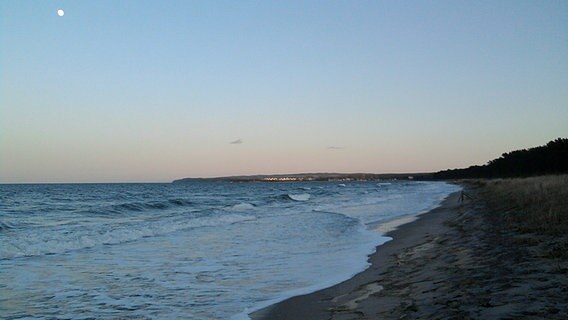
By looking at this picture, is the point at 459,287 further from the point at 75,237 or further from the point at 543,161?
the point at 543,161

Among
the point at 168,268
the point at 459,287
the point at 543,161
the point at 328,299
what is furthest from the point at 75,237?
the point at 543,161

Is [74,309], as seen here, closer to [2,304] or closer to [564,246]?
[2,304]

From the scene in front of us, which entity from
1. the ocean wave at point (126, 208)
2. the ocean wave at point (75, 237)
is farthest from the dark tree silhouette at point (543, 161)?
the ocean wave at point (75, 237)

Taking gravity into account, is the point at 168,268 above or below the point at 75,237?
below

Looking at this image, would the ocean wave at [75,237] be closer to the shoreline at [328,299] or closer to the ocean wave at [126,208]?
the shoreline at [328,299]

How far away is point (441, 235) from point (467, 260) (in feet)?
23.3

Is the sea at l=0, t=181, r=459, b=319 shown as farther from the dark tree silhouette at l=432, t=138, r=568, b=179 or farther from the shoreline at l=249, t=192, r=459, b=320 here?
the dark tree silhouette at l=432, t=138, r=568, b=179

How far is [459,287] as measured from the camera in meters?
8.24

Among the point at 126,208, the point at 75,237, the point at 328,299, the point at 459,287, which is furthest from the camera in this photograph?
the point at 126,208

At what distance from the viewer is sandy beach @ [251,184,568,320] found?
22.0 feet

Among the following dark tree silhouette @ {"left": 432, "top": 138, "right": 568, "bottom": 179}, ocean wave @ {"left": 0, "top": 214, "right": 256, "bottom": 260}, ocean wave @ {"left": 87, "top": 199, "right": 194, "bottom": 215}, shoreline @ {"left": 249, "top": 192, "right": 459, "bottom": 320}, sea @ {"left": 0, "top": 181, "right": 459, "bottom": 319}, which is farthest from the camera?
dark tree silhouette @ {"left": 432, "top": 138, "right": 568, "bottom": 179}

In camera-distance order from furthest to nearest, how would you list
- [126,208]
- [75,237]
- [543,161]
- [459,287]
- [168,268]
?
[543,161] → [126,208] → [75,237] → [168,268] → [459,287]

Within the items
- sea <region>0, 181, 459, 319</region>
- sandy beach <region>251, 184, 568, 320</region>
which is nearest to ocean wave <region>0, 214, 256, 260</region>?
sea <region>0, 181, 459, 319</region>

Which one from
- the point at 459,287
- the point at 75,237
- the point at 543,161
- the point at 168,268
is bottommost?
the point at 168,268
